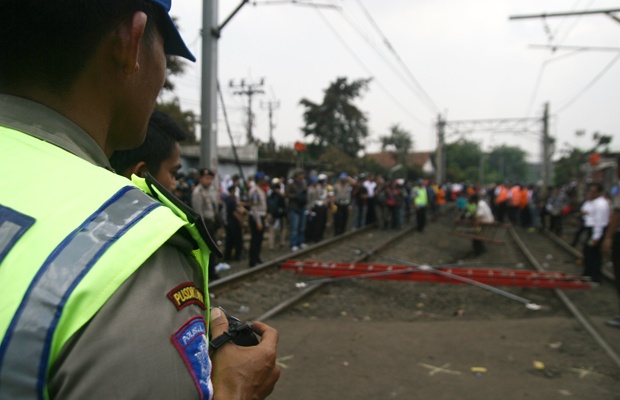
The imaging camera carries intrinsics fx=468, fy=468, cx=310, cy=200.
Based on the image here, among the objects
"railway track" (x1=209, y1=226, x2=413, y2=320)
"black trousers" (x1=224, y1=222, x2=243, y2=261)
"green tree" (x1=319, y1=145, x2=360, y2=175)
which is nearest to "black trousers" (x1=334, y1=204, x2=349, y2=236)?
"railway track" (x1=209, y1=226, x2=413, y2=320)

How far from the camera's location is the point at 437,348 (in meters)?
4.95

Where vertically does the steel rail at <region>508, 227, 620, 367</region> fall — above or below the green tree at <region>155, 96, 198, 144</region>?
below

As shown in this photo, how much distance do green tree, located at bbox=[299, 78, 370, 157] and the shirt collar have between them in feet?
131

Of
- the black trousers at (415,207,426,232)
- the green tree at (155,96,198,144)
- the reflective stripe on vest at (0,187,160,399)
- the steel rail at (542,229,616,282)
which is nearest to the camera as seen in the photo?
the reflective stripe on vest at (0,187,160,399)

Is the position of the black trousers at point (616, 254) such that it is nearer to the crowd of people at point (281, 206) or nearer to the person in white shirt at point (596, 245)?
the person in white shirt at point (596, 245)

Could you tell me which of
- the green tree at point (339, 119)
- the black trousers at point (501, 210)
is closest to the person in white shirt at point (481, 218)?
the black trousers at point (501, 210)

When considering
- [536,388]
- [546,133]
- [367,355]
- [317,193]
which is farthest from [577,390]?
[546,133]

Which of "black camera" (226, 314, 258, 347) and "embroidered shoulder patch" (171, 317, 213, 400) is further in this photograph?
"black camera" (226, 314, 258, 347)

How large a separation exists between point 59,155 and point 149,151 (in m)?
1.95

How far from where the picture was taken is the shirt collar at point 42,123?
840 millimetres

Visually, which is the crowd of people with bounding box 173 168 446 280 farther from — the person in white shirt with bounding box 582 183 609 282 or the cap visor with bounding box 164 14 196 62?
the person in white shirt with bounding box 582 183 609 282

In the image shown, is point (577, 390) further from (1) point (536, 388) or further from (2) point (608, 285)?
(2) point (608, 285)

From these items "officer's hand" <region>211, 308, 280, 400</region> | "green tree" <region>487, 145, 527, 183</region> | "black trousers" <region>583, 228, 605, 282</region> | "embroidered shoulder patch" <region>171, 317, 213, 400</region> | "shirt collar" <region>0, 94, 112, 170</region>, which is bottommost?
"black trousers" <region>583, 228, 605, 282</region>

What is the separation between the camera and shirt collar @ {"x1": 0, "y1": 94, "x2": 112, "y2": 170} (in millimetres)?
840
